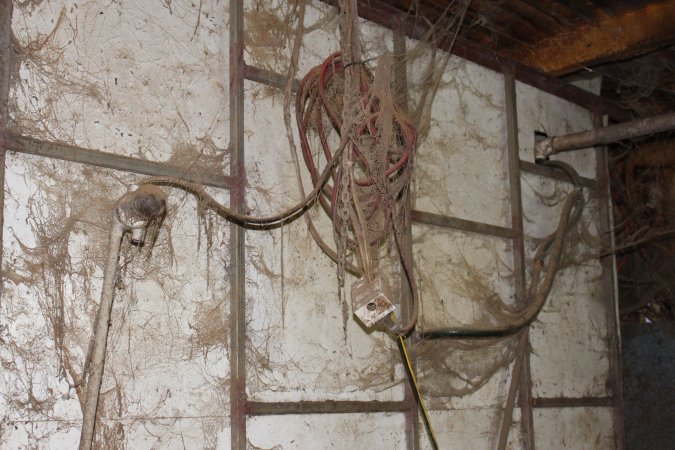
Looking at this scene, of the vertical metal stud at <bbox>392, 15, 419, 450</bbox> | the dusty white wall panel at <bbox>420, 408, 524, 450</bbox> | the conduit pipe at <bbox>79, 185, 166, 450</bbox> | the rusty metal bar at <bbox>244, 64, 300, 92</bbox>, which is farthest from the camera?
the dusty white wall panel at <bbox>420, 408, 524, 450</bbox>

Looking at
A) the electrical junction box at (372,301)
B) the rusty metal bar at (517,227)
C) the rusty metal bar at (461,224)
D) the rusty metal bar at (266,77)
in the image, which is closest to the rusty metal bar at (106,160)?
the rusty metal bar at (266,77)

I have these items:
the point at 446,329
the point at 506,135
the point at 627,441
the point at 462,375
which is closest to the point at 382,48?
the point at 506,135

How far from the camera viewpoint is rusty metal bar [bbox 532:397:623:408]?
13.8ft

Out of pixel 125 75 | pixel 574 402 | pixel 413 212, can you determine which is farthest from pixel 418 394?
pixel 125 75

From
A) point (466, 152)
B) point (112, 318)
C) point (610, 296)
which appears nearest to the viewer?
point (112, 318)

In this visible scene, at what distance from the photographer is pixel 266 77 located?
3258 millimetres

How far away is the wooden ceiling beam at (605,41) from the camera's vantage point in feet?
14.1

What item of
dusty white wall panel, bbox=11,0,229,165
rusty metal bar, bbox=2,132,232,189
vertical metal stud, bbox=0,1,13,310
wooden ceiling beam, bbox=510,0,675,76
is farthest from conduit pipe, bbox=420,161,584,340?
vertical metal stud, bbox=0,1,13,310

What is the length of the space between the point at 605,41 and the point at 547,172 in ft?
2.45

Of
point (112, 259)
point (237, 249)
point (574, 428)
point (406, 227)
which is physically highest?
point (406, 227)

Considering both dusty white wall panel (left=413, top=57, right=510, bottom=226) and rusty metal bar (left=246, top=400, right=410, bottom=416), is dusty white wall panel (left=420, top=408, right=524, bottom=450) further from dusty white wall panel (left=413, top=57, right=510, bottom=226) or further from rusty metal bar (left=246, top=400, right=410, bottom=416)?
dusty white wall panel (left=413, top=57, right=510, bottom=226)

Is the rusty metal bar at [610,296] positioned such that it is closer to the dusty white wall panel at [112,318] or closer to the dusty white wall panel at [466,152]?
the dusty white wall panel at [466,152]

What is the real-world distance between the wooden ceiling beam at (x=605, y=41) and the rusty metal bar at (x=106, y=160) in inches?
93.5

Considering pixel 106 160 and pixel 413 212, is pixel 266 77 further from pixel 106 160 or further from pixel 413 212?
pixel 413 212
